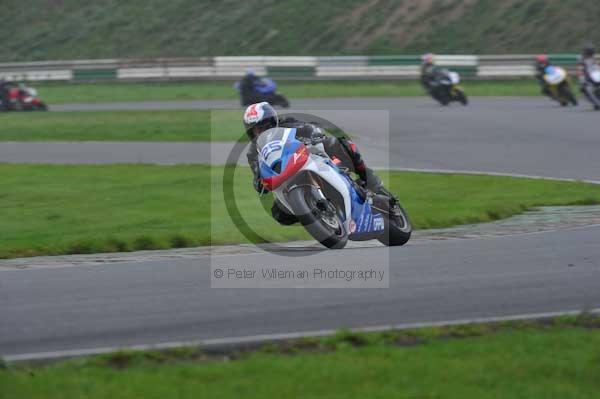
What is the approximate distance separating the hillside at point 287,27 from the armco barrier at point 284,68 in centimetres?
364

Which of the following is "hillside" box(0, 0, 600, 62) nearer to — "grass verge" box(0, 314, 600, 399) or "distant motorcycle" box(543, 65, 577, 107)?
"distant motorcycle" box(543, 65, 577, 107)

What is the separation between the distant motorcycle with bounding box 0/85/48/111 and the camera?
29656 millimetres

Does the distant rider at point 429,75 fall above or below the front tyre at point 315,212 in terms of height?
above

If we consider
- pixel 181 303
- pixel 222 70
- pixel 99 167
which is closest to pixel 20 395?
pixel 181 303

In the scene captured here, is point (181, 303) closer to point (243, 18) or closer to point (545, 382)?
point (545, 382)

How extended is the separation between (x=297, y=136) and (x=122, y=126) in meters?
15.0

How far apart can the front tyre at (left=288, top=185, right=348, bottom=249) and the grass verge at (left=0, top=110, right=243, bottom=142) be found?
11843 millimetres

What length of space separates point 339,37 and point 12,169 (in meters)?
26.3

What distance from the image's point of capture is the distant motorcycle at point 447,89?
1074 inches

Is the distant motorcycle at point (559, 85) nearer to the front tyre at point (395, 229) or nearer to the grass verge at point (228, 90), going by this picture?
the grass verge at point (228, 90)

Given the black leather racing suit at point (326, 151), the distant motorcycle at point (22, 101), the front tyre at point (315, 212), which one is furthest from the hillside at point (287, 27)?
Result: the front tyre at point (315, 212)

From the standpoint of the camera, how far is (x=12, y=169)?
55.2ft

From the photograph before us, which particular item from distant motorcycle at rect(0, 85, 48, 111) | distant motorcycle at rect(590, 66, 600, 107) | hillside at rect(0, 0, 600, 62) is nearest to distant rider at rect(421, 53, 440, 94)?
distant motorcycle at rect(590, 66, 600, 107)

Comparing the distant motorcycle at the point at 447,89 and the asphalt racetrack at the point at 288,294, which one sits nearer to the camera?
the asphalt racetrack at the point at 288,294
